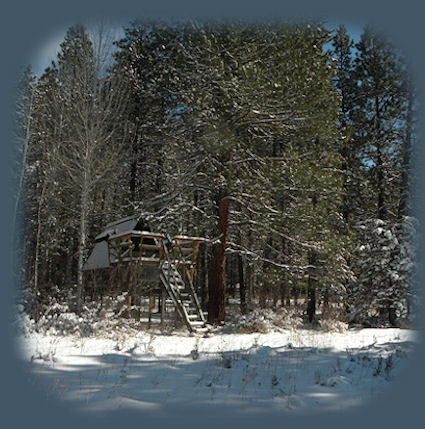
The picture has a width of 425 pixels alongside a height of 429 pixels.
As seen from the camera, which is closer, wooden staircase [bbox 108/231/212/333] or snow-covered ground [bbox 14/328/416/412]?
snow-covered ground [bbox 14/328/416/412]

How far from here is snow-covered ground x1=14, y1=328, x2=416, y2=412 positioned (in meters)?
4.27

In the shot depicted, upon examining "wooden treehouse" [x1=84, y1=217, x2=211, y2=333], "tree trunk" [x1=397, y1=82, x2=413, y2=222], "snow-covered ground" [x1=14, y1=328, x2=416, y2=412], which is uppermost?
"tree trunk" [x1=397, y1=82, x2=413, y2=222]

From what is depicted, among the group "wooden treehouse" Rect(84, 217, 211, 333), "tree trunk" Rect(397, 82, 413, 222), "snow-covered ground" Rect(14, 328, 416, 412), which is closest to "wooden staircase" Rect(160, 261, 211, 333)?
"wooden treehouse" Rect(84, 217, 211, 333)

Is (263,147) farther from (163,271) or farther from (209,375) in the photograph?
(209,375)

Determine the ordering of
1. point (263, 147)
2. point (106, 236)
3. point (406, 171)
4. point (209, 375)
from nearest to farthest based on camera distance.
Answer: point (209, 375)
point (406, 171)
point (106, 236)
point (263, 147)

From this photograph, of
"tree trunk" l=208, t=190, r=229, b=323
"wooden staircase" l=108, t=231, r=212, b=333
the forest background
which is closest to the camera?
"wooden staircase" l=108, t=231, r=212, b=333

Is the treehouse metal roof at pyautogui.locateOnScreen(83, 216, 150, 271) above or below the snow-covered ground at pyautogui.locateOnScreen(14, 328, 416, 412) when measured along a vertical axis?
above

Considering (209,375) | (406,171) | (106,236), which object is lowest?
(209,375)

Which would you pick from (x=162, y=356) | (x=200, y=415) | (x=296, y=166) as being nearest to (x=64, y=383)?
(x=200, y=415)

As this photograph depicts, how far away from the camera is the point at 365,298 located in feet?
42.0

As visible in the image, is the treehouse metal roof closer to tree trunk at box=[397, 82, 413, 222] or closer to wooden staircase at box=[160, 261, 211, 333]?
wooden staircase at box=[160, 261, 211, 333]

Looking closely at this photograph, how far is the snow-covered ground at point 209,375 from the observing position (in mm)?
4270

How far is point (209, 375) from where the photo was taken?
5348 millimetres

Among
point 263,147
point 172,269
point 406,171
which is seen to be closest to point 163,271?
point 172,269
